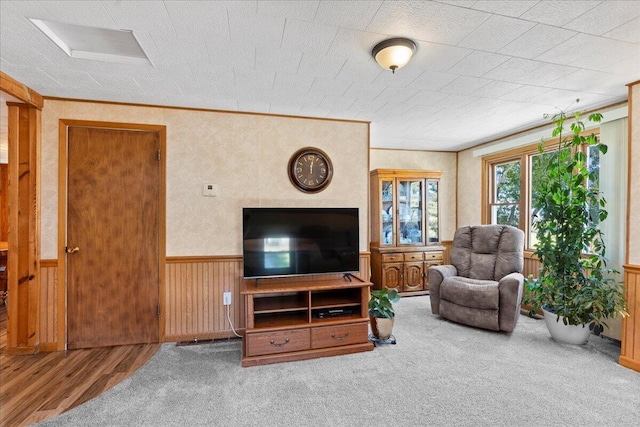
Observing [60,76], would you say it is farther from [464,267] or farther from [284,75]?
[464,267]

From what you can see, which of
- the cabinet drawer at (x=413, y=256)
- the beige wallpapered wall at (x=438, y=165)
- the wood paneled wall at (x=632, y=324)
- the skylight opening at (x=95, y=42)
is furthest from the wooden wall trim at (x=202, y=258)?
the wood paneled wall at (x=632, y=324)

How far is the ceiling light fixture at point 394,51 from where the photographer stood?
6.22 ft

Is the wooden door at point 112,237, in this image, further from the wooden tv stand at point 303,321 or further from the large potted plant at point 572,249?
the large potted plant at point 572,249

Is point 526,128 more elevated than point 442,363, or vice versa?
point 526,128

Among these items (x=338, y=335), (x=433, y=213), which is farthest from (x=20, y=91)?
(x=433, y=213)

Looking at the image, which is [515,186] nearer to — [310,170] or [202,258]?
[310,170]

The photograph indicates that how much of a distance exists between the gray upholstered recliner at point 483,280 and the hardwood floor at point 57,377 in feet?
10.3

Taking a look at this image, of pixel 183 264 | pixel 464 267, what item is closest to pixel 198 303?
pixel 183 264

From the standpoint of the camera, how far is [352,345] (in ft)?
9.20

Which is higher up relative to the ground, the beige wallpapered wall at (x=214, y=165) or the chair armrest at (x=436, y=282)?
the beige wallpapered wall at (x=214, y=165)

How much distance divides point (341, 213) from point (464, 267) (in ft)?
6.51

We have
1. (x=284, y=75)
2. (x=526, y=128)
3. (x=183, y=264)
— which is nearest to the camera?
(x=284, y=75)

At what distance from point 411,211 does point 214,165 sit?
3.09 meters

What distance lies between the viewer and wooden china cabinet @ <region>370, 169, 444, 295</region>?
182 inches
